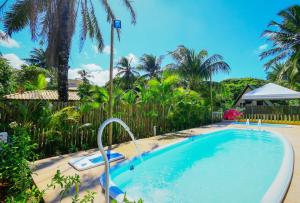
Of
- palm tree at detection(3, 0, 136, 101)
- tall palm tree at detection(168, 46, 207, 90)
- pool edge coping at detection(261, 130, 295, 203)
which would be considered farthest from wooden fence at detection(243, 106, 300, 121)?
palm tree at detection(3, 0, 136, 101)

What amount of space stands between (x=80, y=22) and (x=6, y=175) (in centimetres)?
832

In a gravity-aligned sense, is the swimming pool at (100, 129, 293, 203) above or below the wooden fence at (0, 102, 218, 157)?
below

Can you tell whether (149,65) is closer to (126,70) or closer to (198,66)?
(126,70)

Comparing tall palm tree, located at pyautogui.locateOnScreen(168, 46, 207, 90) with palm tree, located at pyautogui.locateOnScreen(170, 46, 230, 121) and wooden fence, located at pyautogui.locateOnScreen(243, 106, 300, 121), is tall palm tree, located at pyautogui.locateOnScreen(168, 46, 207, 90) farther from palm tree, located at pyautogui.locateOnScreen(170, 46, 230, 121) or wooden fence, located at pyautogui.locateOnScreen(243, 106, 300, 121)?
wooden fence, located at pyautogui.locateOnScreen(243, 106, 300, 121)

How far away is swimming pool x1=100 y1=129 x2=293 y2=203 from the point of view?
384cm

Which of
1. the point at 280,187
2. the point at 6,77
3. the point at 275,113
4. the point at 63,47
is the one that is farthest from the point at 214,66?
the point at 6,77

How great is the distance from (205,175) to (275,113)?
14.3 metres

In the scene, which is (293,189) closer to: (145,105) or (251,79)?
(145,105)

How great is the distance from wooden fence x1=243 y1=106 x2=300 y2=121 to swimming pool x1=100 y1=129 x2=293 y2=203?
29.6ft

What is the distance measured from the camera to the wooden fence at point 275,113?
15.3 meters

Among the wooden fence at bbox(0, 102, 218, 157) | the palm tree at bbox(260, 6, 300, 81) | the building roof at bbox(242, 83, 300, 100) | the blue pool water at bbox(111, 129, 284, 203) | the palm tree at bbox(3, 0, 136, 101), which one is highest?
the palm tree at bbox(260, 6, 300, 81)

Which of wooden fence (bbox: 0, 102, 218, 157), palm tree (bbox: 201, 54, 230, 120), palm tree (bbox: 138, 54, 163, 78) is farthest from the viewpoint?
palm tree (bbox: 138, 54, 163, 78)

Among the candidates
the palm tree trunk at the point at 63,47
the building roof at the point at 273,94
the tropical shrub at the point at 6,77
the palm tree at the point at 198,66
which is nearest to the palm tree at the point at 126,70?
the palm tree at the point at 198,66

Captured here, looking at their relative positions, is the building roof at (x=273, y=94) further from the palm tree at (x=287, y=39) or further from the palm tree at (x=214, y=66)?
the palm tree at (x=214, y=66)
